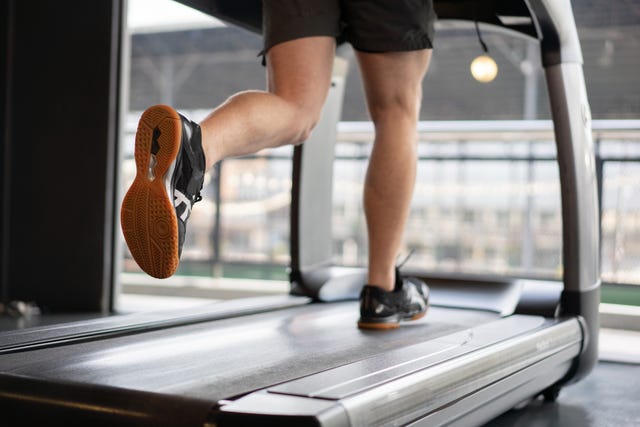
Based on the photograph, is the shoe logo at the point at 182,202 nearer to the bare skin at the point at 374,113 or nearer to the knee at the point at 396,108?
the bare skin at the point at 374,113

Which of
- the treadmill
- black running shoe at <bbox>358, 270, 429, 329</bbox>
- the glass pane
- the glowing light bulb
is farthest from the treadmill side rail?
the glass pane

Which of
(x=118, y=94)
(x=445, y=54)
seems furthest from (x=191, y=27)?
(x=118, y=94)

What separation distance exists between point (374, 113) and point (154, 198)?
0.68 metres

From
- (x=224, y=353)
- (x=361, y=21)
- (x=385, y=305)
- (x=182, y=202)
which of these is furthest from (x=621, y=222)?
(x=182, y=202)

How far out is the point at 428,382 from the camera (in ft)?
3.75

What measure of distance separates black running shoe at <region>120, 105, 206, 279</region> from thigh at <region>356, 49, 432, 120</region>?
549 mm

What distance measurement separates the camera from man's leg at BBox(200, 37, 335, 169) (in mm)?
1290

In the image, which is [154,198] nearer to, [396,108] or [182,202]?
[182,202]

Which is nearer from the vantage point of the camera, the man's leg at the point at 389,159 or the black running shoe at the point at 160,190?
the black running shoe at the point at 160,190

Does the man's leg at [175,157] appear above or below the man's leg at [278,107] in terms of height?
below

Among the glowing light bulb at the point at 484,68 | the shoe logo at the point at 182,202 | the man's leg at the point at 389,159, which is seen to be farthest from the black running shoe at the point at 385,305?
the glowing light bulb at the point at 484,68

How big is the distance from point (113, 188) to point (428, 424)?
2.58 meters

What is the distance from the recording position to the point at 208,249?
455cm

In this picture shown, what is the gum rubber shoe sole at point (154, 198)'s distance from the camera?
116cm
